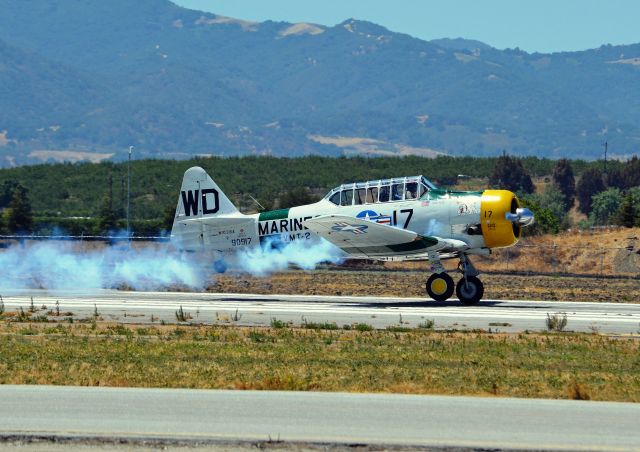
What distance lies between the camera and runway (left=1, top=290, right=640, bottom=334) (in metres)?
24.3

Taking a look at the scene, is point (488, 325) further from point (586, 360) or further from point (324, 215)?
point (324, 215)

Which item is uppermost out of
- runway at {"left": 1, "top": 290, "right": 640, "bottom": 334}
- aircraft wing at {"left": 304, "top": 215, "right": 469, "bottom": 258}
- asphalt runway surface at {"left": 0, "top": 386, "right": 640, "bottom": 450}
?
aircraft wing at {"left": 304, "top": 215, "right": 469, "bottom": 258}

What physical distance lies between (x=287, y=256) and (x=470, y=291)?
5.81 m

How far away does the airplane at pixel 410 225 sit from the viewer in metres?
29.1

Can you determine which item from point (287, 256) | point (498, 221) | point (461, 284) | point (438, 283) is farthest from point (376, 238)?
point (287, 256)

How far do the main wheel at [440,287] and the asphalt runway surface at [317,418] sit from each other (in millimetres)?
16364

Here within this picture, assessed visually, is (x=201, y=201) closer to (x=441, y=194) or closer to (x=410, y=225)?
(x=410, y=225)

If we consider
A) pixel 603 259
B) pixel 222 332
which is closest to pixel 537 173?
pixel 603 259

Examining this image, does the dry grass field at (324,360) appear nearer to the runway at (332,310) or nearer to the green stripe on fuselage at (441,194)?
the runway at (332,310)

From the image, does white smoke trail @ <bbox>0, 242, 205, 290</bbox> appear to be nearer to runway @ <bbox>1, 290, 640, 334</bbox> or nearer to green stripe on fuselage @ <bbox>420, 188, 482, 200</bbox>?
runway @ <bbox>1, 290, 640, 334</bbox>

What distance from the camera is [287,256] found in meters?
32.0

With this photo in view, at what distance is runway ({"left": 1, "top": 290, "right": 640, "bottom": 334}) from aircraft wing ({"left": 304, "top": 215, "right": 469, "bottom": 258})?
4.96 feet

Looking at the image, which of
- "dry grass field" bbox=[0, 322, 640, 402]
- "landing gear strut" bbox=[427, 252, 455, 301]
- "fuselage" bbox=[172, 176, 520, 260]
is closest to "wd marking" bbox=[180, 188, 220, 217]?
"fuselage" bbox=[172, 176, 520, 260]

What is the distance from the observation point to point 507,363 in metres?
17.6
